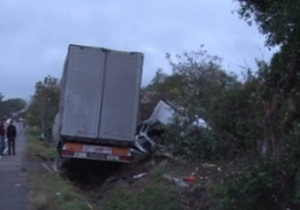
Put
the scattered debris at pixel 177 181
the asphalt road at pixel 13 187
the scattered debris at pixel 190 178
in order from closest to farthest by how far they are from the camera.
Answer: the asphalt road at pixel 13 187 < the scattered debris at pixel 177 181 < the scattered debris at pixel 190 178

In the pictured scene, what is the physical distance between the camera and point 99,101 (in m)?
24.0

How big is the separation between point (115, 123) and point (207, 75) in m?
15.7

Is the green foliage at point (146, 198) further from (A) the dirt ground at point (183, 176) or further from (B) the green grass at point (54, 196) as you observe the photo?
(B) the green grass at point (54, 196)

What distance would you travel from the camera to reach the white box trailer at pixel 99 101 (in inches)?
928

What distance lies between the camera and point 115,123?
24.2 metres

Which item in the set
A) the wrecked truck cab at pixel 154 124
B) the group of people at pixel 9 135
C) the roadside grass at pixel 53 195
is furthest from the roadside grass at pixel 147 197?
the group of people at pixel 9 135

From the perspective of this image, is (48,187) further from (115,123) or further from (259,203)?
(259,203)

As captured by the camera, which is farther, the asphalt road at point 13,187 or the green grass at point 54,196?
the asphalt road at point 13,187

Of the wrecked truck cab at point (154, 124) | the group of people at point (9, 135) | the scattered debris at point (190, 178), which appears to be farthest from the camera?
the group of people at point (9, 135)

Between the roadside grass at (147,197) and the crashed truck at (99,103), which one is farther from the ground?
the crashed truck at (99,103)

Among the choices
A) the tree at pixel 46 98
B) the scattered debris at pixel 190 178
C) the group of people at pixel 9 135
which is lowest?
the scattered debris at pixel 190 178

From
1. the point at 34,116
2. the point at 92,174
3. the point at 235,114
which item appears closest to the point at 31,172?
the point at 92,174

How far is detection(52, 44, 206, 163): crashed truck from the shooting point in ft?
77.4

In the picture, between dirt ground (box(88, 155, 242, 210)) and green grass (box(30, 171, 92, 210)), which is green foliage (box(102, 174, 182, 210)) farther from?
green grass (box(30, 171, 92, 210))
